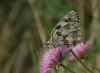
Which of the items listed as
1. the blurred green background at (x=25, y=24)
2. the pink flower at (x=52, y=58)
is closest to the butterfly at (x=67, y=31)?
the pink flower at (x=52, y=58)

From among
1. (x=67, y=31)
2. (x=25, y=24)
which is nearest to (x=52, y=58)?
(x=67, y=31)

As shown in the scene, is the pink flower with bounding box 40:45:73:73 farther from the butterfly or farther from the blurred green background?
the blurred green background

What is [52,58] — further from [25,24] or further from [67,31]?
[25,24]

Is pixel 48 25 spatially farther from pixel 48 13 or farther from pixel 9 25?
pixel 9 25

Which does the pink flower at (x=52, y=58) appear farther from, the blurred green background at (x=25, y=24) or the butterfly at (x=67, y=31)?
the blurred green background at (x=25, y=24)

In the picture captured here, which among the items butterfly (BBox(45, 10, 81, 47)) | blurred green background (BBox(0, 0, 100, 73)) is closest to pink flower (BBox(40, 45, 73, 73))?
butterfly (BBox(45, 10, 81, 47))

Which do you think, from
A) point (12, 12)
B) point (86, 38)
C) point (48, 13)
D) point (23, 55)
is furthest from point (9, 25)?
point (86, 38)
